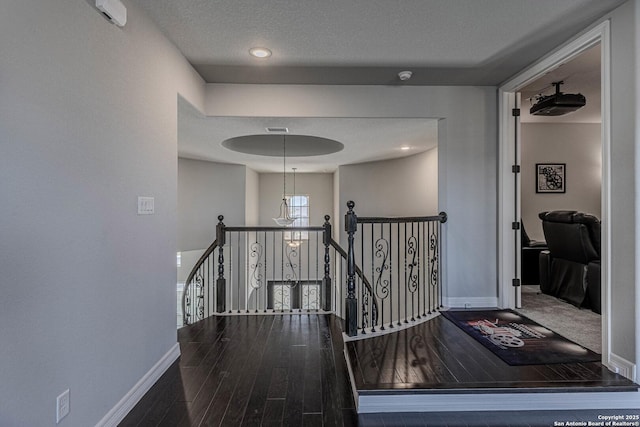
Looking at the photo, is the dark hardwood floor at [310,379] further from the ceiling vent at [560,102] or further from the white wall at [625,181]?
Result: the ceiling vent at [560,102]

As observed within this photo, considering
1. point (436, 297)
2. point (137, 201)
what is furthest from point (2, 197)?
point (436, 297)

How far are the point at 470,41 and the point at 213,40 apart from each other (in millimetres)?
2185

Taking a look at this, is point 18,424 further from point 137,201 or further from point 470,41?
point 470,41

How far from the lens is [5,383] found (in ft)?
4.24

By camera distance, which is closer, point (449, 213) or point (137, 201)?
point (137, 201)

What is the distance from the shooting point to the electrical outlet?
5.04 feet

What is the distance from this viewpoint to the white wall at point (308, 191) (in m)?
9.60

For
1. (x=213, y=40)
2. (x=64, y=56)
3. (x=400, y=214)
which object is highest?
(x=213, y=40)

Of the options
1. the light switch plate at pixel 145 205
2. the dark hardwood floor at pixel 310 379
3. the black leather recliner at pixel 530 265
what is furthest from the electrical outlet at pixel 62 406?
the black leather recliner at pixel 530 265

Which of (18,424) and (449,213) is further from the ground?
(449,213)

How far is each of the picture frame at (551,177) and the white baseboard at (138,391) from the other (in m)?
6.40

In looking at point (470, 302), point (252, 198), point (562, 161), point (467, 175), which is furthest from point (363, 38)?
point (252, 198)

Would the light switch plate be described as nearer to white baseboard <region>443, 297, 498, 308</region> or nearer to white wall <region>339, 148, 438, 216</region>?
white baseboard <region>443, 297, 498, 308</region>

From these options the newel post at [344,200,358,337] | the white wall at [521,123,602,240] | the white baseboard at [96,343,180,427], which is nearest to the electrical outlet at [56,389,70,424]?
the white baseboard at [96,343,180,427]
